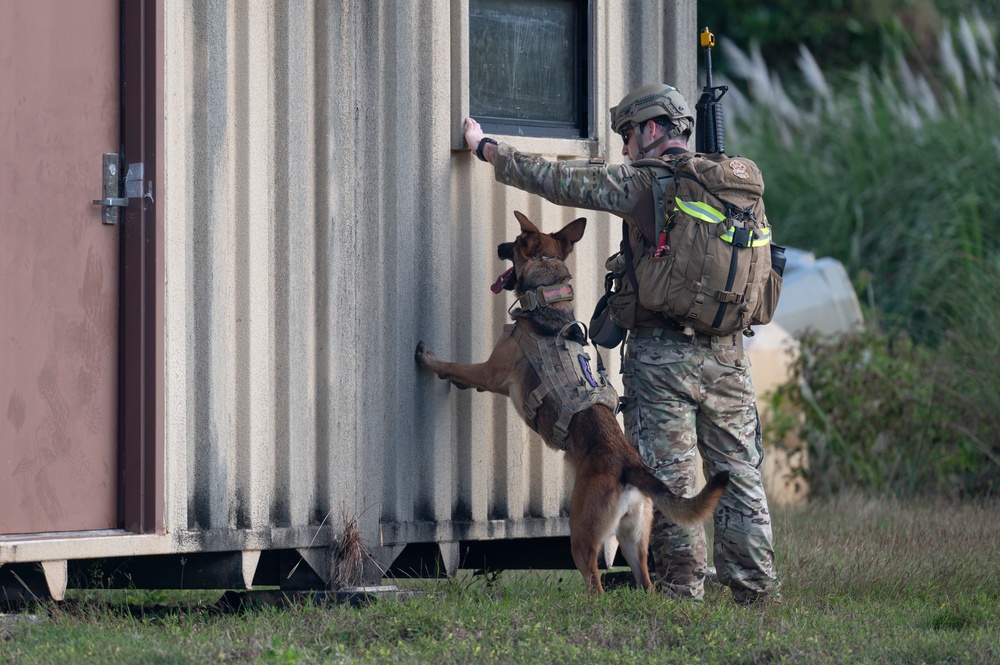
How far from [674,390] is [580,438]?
445 mm

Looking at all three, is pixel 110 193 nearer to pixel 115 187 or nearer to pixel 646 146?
pixel 115 187

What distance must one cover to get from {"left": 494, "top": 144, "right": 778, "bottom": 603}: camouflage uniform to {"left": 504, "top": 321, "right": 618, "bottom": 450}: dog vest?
0.15 metres

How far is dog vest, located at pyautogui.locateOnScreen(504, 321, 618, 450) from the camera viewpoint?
580 centimetres

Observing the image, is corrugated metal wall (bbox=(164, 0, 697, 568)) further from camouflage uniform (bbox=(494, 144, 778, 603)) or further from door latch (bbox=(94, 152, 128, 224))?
camouflage uniform (bbox=(494, 144, 778, 603))

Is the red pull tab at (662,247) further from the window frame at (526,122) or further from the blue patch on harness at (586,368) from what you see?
the window frame at (526,122)

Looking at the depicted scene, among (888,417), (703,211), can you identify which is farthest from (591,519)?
(888,417)

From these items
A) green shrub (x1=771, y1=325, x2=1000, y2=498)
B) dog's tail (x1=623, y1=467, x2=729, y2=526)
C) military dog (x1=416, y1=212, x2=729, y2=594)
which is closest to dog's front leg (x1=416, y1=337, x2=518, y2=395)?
military dog (x1=416, y1=212, x2=729, y2=594)

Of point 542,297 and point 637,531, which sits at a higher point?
point 542,297

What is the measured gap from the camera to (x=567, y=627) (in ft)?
16.3

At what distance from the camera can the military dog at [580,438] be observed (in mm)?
5496

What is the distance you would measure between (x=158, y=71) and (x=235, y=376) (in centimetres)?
123

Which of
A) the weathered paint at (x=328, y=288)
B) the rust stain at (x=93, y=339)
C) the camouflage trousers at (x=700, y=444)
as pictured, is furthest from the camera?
the camouflage trousers at (x=700, y=444)

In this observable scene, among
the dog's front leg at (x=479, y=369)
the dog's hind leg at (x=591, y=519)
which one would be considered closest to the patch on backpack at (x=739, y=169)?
the dog's front leg at (x=479, y=369)

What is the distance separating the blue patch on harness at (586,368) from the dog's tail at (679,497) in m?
0.51
